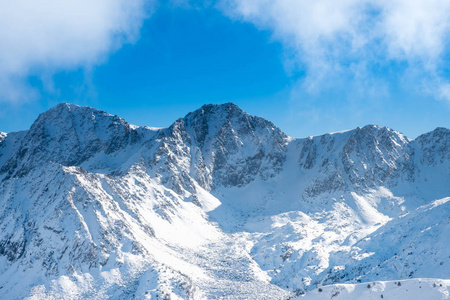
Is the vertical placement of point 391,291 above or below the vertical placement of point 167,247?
below

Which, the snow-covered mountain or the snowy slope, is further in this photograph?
the snow-covered mountain

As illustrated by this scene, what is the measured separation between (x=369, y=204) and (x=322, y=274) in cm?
8920

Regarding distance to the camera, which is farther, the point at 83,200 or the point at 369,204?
the point at 369,204

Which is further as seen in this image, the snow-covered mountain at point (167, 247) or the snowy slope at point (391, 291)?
the snow-covered mountain at point (167, 247)

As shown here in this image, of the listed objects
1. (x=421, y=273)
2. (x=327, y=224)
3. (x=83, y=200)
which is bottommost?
(x=421, y=273)

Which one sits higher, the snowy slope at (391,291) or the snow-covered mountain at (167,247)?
the snow-covered mountain at (167,247)

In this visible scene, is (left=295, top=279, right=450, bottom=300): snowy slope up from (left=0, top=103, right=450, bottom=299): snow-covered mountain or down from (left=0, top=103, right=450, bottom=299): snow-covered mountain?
down

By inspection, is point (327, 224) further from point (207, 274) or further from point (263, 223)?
point (207, 274)

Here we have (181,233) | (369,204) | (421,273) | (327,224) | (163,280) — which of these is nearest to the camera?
(421,273)

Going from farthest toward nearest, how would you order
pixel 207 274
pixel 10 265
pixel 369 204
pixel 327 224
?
pixel 369 204 → pixel 327 224 → pixel 207 274 → pixel 10 265

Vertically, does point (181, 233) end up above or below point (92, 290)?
above

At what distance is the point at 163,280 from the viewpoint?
343 feet

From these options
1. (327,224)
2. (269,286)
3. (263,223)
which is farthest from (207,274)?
(327,224)

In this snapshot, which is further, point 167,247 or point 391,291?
point 167,247
